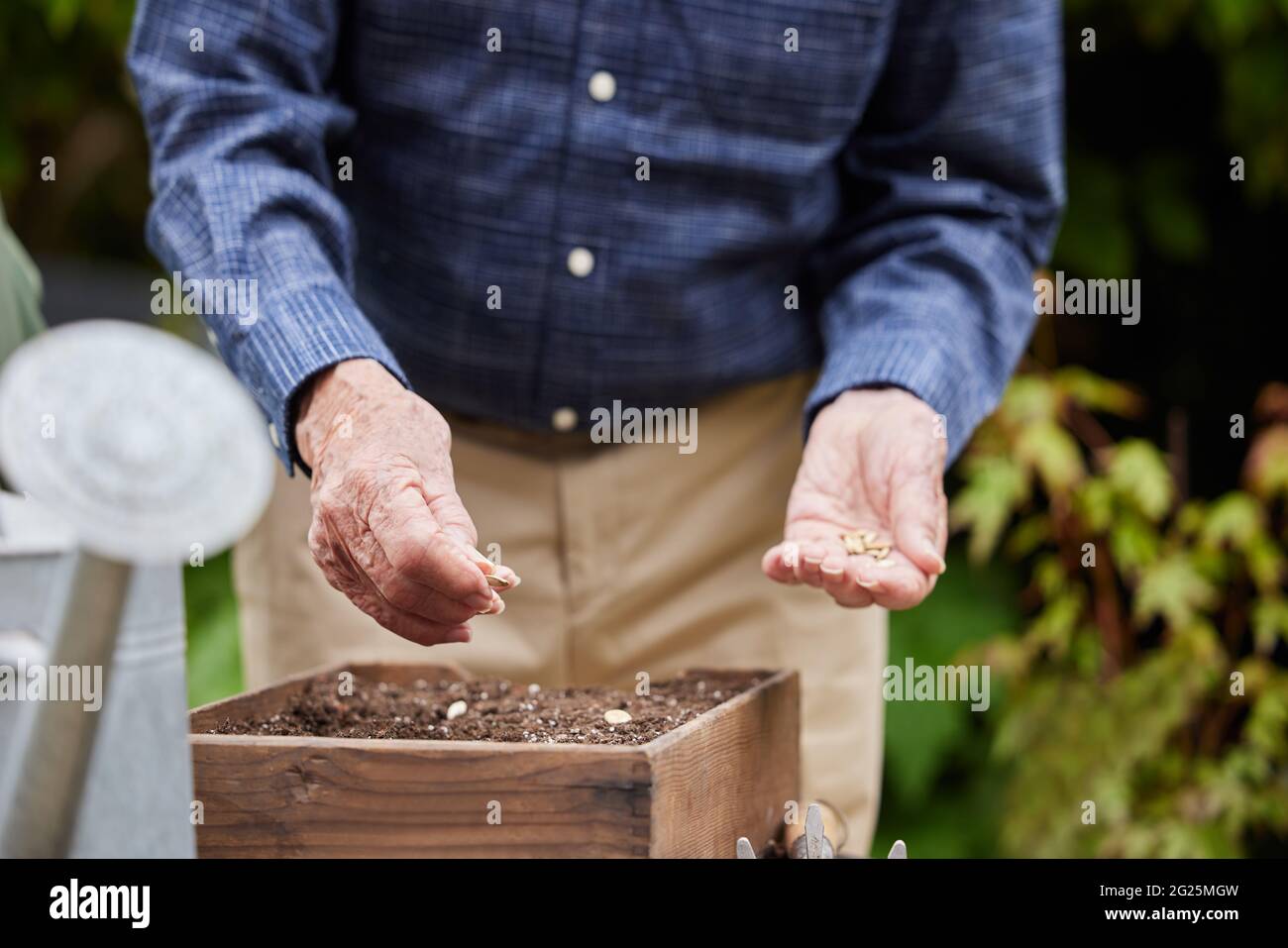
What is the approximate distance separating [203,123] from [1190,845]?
186cm

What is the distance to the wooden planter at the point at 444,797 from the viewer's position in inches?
29.5

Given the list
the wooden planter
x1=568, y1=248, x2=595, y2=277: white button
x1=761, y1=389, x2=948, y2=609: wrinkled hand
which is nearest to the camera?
the wooden planter

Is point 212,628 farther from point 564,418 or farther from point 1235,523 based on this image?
point 1235,523

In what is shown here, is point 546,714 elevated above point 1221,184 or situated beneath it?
situated beneath

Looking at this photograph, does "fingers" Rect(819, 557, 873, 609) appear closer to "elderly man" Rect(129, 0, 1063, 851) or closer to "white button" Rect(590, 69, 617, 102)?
"elderly man" Rect(129, 0, 1063, 851)

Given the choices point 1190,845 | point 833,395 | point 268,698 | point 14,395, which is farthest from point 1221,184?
point 14,395

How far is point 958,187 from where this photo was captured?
4.45 ft

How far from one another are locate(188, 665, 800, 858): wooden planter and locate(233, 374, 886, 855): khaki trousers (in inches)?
20.9

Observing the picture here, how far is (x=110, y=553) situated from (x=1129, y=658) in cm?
227

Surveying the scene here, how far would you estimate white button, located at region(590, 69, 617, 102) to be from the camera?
1198 mm

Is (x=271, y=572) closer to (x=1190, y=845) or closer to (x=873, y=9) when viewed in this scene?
(x=873, y=9)

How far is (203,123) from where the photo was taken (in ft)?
3.49

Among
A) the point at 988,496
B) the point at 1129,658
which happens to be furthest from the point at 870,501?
the point at 1129,658

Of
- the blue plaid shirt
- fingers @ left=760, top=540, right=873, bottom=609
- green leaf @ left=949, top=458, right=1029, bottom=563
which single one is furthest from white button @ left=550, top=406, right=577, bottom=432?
green leaf @ left=949, top=458, right=1029, bottom=563
